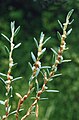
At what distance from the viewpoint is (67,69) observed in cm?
421

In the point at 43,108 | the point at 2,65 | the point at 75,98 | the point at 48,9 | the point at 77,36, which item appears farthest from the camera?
the point at 48,9

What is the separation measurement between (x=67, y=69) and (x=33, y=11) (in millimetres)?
1137

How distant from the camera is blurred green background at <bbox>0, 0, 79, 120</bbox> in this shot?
→ 357 cm

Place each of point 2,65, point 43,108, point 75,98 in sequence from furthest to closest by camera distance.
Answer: point 2,65
point 75,98
point 43,108

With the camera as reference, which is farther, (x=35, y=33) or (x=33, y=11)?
(x=33, y=11)

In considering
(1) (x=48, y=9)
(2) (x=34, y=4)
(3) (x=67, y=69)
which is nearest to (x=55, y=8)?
(1) (x=48, y=9)

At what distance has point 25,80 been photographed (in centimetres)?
395

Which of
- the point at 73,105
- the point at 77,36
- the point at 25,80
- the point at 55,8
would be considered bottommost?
the point at 73,105

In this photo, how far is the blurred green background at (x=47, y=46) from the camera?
3574 millimetres

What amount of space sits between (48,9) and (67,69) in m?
0.88

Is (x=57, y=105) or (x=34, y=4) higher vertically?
(x=34, y=4)

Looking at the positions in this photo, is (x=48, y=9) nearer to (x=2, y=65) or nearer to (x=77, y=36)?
(x=77, y=36)

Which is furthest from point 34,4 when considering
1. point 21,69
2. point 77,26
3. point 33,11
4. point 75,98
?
point 75,98

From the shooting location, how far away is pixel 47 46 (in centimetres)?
451
